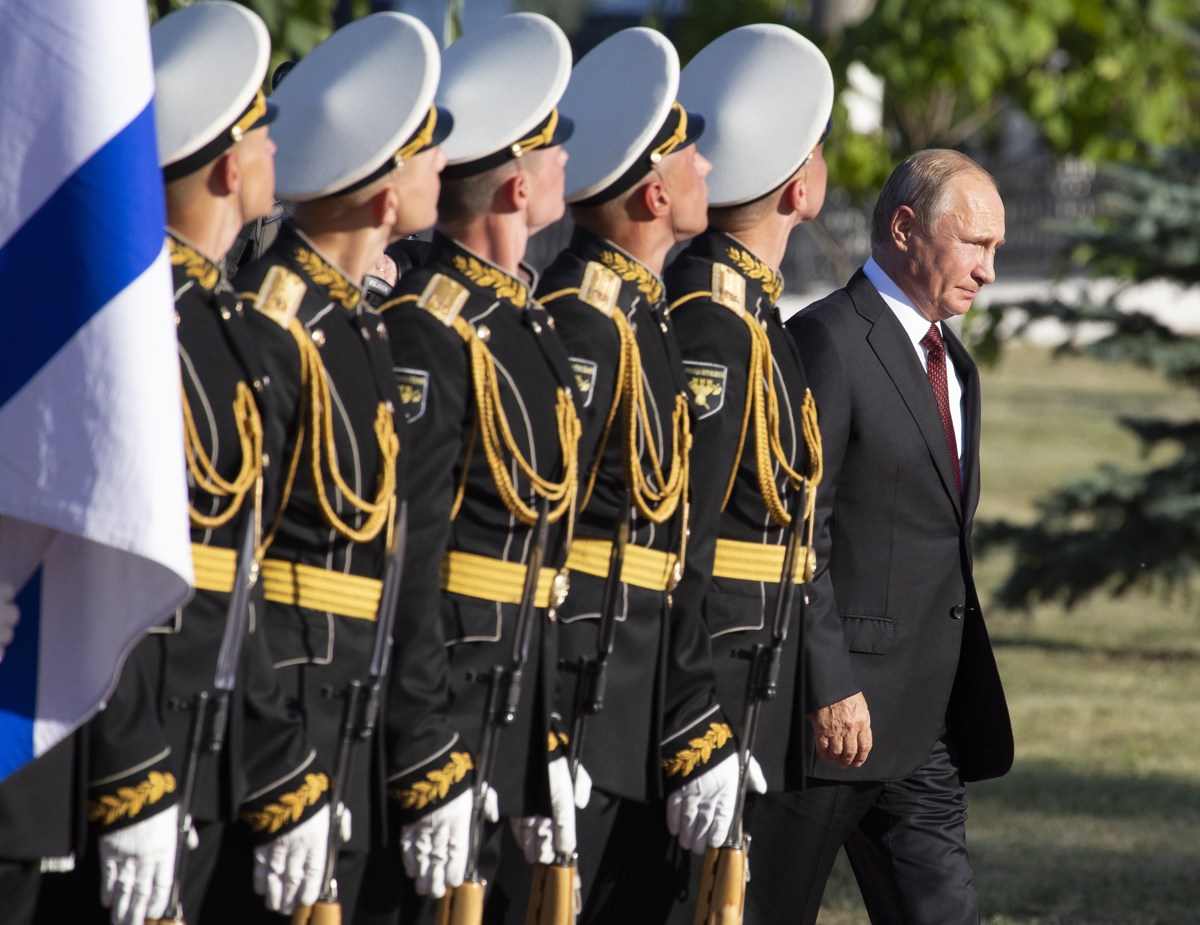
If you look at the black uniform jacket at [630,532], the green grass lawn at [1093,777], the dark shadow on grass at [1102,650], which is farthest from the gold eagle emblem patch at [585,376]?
the dark shadow on grass at [1102,650]

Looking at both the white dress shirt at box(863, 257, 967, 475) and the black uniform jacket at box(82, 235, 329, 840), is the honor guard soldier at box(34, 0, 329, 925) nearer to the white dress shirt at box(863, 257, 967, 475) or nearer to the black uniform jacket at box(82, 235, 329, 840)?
the black uniform jacket at box(82, 235, 329, 840)

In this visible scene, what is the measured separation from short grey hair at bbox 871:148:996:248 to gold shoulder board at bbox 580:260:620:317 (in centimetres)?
87

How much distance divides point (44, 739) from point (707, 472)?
1.41 meters

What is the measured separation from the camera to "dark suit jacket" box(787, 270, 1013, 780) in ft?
14.3

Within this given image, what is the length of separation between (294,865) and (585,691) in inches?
29.4

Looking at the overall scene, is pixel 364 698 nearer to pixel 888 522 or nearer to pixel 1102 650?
pixel 888 522

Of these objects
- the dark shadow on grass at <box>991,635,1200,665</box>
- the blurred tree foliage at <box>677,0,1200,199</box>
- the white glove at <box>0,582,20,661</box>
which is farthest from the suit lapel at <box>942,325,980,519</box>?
the dark shadow on grass at <box>991,635,1200,665</box>

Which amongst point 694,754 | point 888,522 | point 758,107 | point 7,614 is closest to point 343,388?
point 7,614

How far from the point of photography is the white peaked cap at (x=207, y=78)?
313cm

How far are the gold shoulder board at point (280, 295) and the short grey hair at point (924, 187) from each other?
1614 millimetres

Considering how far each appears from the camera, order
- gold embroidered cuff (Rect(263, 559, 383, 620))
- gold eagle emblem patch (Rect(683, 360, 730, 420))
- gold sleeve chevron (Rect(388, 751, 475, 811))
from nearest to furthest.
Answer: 1. gold embroidered cuff (Rect(263, 559, 383, 620))
2. gold sleeve chevron (Rect(388, 751, 475, 811))
3. gold eagle emblem patch (Rect(683, 360, 730, 420))

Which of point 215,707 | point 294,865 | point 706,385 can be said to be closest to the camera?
point 215,707

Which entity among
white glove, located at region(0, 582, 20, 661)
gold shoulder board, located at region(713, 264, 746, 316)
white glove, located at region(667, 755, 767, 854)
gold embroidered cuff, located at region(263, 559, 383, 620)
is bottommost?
white glove, located at region(667, 755, 767, 854)

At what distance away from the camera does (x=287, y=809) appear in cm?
318
